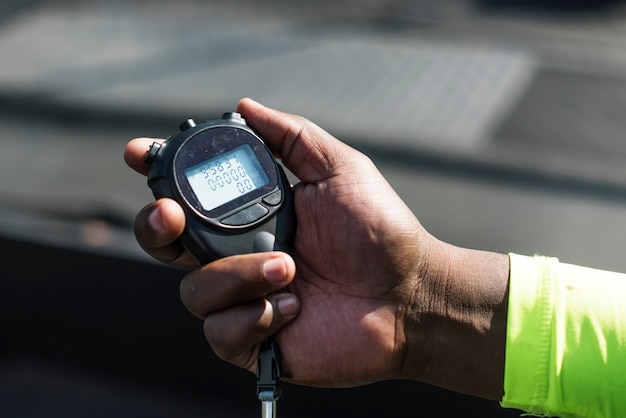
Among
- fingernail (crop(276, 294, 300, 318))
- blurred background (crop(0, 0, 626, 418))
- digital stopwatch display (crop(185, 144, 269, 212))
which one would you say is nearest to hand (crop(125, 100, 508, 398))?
fingernail (crop(276, 294, 300, 318))

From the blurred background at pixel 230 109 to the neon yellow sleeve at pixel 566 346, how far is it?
0.89 metres

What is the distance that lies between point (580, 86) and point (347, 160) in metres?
4.07

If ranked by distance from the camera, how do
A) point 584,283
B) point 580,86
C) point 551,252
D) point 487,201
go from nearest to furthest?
point 584,283, point 551,252, point 487,201, point 580,86

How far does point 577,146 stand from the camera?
4.98 meters

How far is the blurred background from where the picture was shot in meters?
3.23

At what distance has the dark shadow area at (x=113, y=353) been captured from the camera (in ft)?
10.1

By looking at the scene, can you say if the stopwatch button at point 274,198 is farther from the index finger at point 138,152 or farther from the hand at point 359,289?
the index finger at point 138,152

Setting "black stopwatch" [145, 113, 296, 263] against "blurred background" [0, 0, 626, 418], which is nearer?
"black stopwatch" [145, 113, 296, 263]

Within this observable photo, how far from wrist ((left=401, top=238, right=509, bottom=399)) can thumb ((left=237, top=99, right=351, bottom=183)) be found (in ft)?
1.23

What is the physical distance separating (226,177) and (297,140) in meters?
0.23

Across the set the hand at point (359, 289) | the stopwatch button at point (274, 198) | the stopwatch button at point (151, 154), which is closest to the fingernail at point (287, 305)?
the hand at point (359, 289)

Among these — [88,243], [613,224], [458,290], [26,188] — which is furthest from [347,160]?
[26,188]

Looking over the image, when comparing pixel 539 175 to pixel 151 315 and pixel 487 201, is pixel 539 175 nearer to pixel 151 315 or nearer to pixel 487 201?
pixel 487 201

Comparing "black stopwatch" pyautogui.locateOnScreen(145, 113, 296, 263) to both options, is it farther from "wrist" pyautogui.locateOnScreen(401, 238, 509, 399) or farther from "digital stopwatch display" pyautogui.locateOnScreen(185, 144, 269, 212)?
"wrist" pyautogui.locateOnScreen(401, 238, 509, 399)
